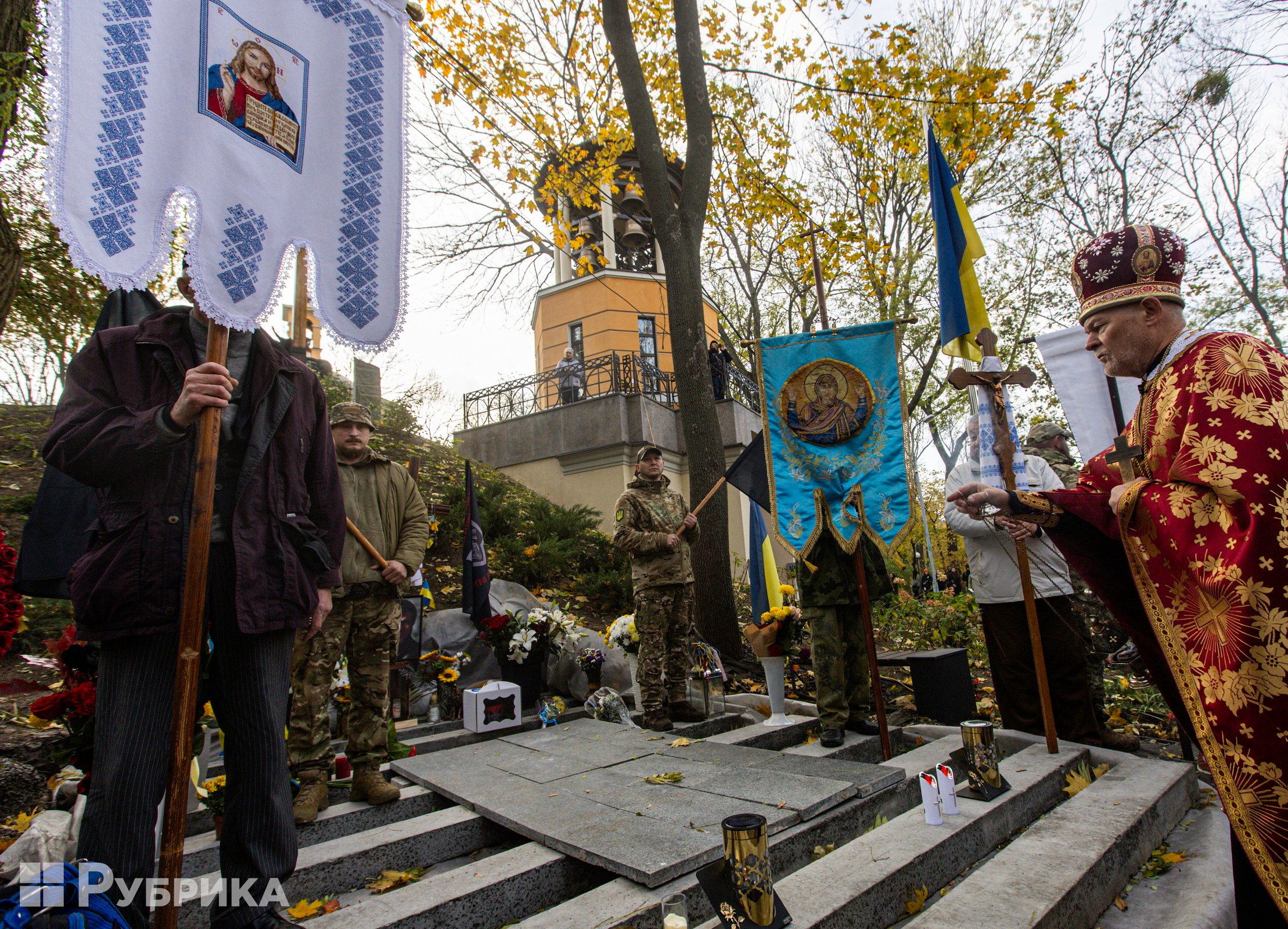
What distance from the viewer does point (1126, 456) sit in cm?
238

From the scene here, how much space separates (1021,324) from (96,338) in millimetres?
20249

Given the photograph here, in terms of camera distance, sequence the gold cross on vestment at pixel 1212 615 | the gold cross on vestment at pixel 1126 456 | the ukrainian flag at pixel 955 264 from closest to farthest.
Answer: the gold cross on vestment at pixel 1212 615 → the gold cross on vestment at pixel 1126 456 → the ukrainian flag at pixel 955 264

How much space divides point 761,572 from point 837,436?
1.95m

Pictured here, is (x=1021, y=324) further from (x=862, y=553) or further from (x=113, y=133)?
(x=113, y=133)

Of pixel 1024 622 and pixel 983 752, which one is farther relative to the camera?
pixel 1024 622

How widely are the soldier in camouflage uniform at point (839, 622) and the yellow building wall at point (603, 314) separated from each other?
44.9 ft

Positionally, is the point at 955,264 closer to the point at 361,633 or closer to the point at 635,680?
the point at 635,680

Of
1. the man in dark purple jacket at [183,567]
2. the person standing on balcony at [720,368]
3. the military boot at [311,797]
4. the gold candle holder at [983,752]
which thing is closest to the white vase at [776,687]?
the gold candle holder at [983,752]

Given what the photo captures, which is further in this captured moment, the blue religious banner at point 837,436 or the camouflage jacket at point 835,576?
the camouflage jacket at point 835,576

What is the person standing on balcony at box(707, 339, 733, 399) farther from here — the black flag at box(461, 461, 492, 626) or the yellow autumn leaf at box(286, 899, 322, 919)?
the yellow autumn leaf at box(286, 899, 322, 919)

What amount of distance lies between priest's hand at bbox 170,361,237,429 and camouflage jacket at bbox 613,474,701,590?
3938mm

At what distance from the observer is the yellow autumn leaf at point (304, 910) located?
2.77 meters

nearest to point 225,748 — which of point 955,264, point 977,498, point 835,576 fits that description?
point 977,498

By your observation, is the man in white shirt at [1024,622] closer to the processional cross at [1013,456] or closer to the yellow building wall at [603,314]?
the processional cross at [1013,456]
